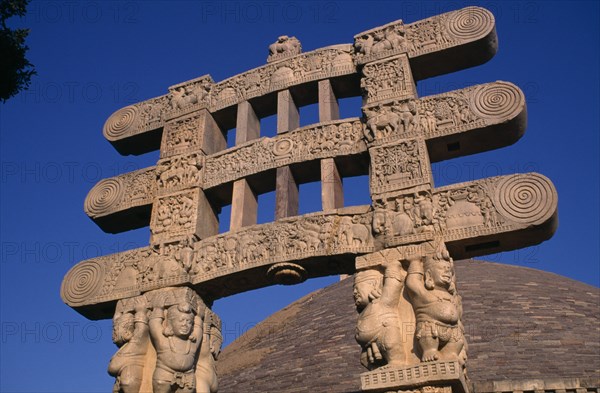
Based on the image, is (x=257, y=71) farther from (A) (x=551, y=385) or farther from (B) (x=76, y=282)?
(A) (x=551, y=385)

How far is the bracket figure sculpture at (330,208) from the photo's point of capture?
24.5ft

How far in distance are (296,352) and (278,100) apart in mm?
11647

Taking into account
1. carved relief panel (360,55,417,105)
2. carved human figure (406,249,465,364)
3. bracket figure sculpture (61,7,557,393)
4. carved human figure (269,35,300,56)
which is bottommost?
carved human figure (406,249,465,364)

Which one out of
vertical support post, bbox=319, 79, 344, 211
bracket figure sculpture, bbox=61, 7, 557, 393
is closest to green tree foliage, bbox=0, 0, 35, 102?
bracket figure sculpture, bbox=61, 7, 557, 393

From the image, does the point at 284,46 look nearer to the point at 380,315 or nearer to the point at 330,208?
the point at 330,208

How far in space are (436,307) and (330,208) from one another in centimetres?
217

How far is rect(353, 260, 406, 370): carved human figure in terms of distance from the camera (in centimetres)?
717

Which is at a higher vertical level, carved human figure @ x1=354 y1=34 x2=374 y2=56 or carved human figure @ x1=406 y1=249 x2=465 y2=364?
carved human figure @ x1=354 y1=34 x2=374 y2=56

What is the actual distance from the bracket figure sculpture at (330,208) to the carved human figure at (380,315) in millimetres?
16

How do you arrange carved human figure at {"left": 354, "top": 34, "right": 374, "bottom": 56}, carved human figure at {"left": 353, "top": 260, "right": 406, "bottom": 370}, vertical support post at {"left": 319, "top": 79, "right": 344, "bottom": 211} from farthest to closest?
carved human figure at {"left": 354, "top": 34, "right": 374, "bottom": 56} < vertical support post at {"left": 319, "top": 79, "right": 344, "bottom": 211} < carved human figure at {"left": 353, "top": 260, "right": 406, "bottom": 370}

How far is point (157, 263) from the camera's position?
9258mm

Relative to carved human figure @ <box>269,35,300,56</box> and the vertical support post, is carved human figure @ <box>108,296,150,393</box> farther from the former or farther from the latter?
carved human figure @ <box>269,35,300,56</box>

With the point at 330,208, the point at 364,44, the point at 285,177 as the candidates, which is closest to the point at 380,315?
the point at 330,208

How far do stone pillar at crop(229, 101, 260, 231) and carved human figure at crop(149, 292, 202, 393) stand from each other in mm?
1446
